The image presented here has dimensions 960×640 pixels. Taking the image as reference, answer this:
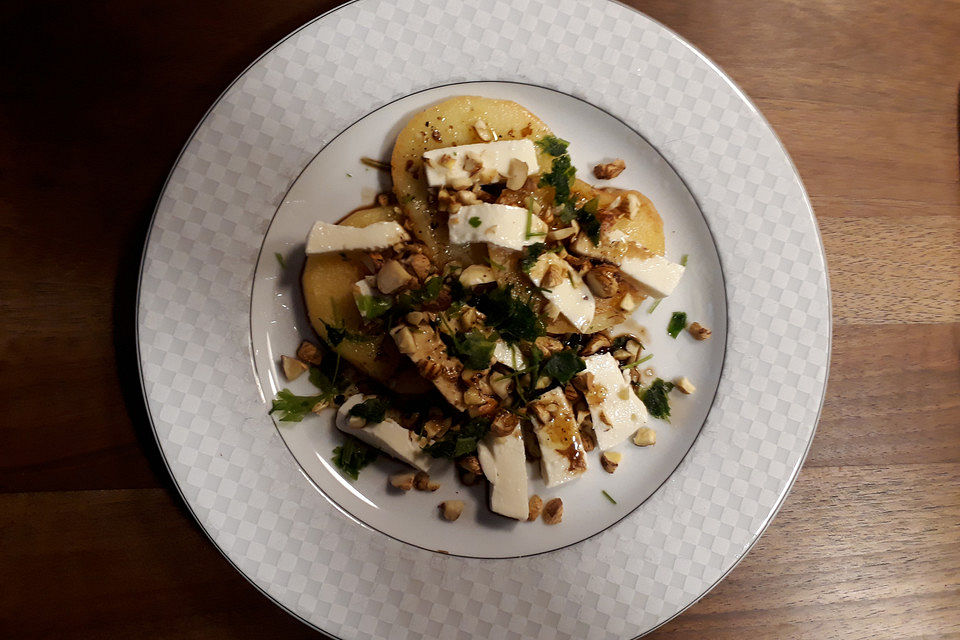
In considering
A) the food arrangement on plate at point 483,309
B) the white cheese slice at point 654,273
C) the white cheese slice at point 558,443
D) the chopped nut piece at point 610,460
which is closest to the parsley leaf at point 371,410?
the food arrangement on plate at point 483,309

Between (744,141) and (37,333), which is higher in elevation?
(37,333)

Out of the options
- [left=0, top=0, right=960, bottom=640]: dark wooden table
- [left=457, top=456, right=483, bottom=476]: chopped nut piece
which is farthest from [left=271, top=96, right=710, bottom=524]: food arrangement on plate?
[left=0, top=0, right=960, bottom=640]: dark wooden table

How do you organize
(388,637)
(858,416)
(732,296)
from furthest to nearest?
1. (858,416)
2. (732,296)
3. (388,637)

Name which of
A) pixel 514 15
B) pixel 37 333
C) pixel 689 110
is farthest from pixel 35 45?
pixel 689 110

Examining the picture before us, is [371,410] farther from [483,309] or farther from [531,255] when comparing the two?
[531,255]

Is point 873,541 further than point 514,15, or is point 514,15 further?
point 873,541

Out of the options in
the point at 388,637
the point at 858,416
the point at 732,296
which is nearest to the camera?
the point at 388,637

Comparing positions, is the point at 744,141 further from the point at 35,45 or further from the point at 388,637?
the point at 35,45

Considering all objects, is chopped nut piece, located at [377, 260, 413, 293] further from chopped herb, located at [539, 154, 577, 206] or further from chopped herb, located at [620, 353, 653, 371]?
chopped herb, located at [620, 353, 653, 371]

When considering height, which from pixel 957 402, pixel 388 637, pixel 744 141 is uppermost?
pixel 744 141
